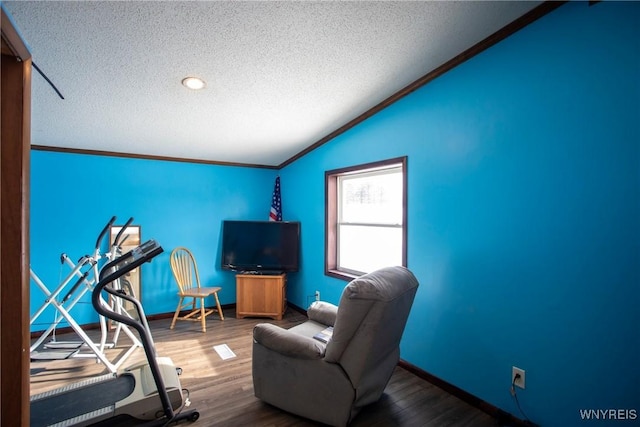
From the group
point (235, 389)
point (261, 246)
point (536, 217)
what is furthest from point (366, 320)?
point (261, 246)

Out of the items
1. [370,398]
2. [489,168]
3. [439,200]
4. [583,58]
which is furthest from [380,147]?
[370,398]

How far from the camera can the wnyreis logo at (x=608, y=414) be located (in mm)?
1492

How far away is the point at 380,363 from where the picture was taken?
199cm

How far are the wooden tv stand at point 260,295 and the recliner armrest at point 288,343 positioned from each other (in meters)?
1.85

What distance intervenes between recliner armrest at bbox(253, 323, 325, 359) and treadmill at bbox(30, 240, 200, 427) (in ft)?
2.21

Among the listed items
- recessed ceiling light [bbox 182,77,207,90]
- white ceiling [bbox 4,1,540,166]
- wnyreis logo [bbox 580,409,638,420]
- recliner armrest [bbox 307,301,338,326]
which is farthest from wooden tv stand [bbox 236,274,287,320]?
wnyreis logo [bbox 580,409,638,420]

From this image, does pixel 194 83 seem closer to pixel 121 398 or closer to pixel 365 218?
pixel 365 218

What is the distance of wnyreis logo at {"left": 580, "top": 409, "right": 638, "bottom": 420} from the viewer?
1.49 metres

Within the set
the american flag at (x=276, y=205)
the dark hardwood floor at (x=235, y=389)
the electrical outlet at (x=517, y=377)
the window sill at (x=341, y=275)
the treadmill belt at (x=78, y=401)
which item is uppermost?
the american flag at (x=276, y=205)

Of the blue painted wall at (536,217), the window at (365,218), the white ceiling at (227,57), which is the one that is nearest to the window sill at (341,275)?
the window at (365,218)

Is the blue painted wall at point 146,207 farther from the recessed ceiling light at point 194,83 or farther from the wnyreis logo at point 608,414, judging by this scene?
the wnyreis logo at point 608,414

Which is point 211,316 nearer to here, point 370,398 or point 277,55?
point 370,398

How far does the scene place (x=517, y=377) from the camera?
1.92 meters

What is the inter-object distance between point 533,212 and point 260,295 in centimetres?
326
